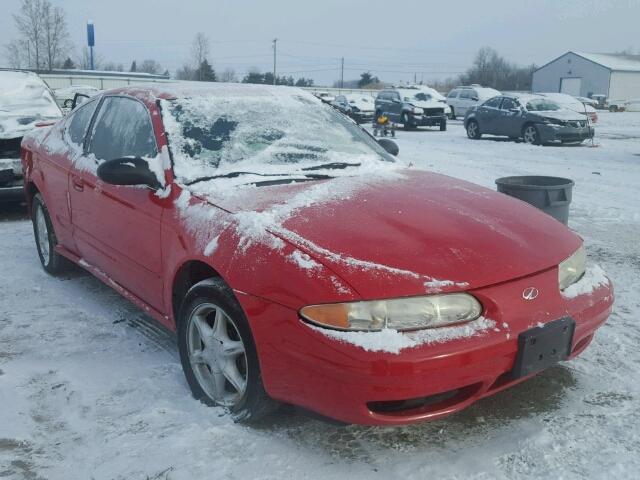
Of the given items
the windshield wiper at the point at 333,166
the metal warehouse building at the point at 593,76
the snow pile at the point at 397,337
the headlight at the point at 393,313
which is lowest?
the snow pile at the point at 397,337

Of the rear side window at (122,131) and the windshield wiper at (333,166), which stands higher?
the rear side window at (122,131)

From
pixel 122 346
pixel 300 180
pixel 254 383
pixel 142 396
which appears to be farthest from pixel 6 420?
pixel 300 180

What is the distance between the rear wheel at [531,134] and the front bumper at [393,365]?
15.2 metres

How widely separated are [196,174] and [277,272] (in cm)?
103

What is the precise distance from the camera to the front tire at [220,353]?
262 centimetres

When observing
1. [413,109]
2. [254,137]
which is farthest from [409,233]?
[413,109]

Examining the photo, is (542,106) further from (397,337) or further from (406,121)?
(397,337)

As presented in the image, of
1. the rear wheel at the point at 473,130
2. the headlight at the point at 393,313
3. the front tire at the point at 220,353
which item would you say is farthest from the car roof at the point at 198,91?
the rear wheel at the point at 473,130

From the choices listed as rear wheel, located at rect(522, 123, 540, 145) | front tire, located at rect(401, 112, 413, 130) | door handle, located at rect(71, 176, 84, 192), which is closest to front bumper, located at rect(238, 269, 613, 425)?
door handle, located at rect(71, 176, 84, 192)

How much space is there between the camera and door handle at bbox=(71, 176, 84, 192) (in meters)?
4.03

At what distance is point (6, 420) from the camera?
2.85m

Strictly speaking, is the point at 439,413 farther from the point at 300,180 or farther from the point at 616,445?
the point at 300,180

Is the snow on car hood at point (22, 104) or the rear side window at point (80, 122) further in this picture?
the snow on car hood at point (22, 104)

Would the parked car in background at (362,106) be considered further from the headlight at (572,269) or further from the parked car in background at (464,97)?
the headlight at (572,269)
